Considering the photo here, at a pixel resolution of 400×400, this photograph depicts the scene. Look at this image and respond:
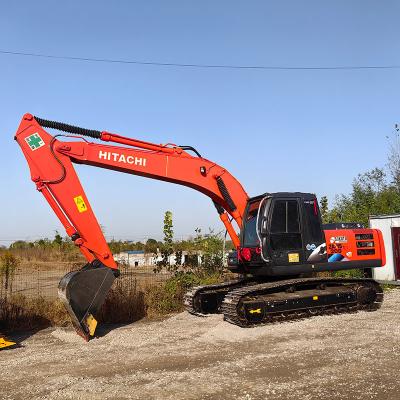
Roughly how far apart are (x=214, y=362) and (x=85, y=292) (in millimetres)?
2966

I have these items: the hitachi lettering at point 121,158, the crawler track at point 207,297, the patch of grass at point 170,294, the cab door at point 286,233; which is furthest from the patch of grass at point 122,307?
the cab door at point 286,233

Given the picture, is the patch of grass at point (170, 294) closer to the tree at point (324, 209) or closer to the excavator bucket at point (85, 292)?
the excavator bucket at point (85, 292)

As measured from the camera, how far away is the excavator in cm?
898

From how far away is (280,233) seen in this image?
395 inches

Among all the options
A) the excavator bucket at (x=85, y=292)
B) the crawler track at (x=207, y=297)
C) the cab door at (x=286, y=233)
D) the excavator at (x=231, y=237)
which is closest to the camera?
the excavator bucket at (x=85, y=292)

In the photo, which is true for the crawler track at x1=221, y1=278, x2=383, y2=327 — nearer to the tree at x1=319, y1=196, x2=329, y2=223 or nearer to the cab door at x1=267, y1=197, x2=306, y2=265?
the cab door at x1=267, y1=197, x2=306, y2=265

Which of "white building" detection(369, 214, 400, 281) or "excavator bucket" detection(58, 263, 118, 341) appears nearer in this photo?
"excavator bucket" detection(58, 263, 118, 341)

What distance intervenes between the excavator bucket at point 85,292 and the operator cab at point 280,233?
3.10m

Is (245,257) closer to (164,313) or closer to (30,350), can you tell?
(164,313)

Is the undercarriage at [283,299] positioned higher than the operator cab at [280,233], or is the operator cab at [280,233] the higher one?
the operator cab at [280,233]

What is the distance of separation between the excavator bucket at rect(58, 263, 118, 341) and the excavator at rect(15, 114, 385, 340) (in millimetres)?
19

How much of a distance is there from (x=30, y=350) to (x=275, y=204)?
5676mm

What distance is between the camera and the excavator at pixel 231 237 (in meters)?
8.98

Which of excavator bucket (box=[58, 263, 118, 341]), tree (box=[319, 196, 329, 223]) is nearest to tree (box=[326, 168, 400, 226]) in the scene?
tree (box=[319, 196, 329, 223])
